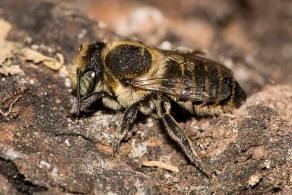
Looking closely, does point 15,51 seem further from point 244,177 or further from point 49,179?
point 244,177

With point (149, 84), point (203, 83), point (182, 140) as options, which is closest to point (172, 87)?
point (149, 84)

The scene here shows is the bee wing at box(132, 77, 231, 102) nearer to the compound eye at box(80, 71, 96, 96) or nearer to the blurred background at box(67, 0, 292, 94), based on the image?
the compound eye at box(80, 71, 96, 96)

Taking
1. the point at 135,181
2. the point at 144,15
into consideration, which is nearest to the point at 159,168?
the point at 135,181

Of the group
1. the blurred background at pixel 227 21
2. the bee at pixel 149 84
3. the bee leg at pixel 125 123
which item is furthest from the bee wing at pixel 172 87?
the blurred background at pixel 227 21

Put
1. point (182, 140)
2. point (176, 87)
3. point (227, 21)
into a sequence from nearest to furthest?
point (182, 140)
point (176, 87)
point (227, 21)

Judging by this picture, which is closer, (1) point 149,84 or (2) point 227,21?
(1) point 149,84

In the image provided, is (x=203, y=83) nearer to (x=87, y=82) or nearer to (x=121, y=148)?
(x=121, y=148)

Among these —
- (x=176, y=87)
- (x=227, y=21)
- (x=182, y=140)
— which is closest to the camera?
(x=182, y=140)

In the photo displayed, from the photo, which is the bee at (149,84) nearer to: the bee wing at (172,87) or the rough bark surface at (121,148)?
the bee wing at (172,87)
